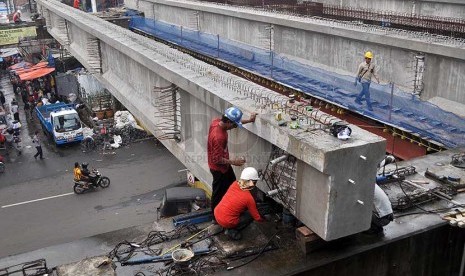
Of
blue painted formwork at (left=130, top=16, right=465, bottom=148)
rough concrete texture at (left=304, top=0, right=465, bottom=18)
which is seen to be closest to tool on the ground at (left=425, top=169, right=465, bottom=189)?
blue painted formwork at (left=130, top=16, right=465, bottom=148)

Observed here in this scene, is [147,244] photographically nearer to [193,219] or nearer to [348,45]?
[193,219]

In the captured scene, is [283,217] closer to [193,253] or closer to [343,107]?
[193,253]

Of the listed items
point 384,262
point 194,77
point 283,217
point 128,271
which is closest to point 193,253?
point 128,271

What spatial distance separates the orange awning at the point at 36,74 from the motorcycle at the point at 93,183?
597 inches

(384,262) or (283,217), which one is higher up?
(283,217)

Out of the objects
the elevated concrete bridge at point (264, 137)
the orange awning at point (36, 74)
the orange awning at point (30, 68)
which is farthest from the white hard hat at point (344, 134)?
the orange awning at point (30, 68)

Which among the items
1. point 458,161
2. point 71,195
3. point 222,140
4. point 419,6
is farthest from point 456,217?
point 419,6

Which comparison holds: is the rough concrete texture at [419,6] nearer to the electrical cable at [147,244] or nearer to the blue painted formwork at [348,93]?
the blue painted formwork at [348,93]

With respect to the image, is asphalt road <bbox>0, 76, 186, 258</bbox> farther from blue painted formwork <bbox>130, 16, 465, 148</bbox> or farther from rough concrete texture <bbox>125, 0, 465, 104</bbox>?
rough concrete texture <bbox>125, 0, 465, 104</bbox>

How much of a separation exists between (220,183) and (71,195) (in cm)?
1317

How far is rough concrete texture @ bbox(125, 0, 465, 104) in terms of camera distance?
1404cm

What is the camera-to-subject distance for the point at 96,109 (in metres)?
28.8

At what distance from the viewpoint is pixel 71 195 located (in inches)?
770

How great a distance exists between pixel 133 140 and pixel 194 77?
50.9 ft
